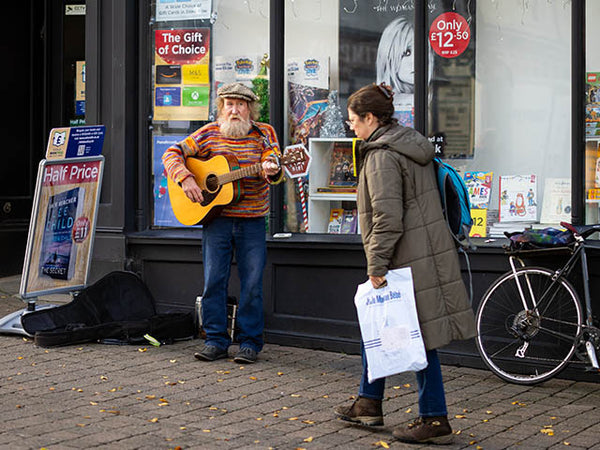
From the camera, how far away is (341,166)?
7.62 meters

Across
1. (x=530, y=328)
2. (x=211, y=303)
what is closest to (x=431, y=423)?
(x=530, y=328)

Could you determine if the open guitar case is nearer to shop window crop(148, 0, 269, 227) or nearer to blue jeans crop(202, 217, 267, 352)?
blue jeans crop(202, 217, 267, 352)

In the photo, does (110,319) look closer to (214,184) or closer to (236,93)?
(214,184)

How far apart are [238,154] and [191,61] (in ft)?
5.61

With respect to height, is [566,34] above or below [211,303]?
above

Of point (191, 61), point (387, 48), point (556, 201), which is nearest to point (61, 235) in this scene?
point (191, 61)

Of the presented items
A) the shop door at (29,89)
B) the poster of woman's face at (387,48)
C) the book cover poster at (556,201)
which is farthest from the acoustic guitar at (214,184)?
the shop door at (29,89)

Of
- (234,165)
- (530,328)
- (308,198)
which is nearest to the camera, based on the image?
(530,328)

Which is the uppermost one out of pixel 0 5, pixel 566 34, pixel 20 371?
pixel 0 5

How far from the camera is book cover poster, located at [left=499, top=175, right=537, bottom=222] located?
23.0 feet

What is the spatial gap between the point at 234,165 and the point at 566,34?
257 centimetres

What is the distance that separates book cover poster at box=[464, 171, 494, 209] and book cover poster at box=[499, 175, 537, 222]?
95 millimetres

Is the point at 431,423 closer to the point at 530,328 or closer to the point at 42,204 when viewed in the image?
the point at 530,328

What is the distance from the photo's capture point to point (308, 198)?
7703 mm
